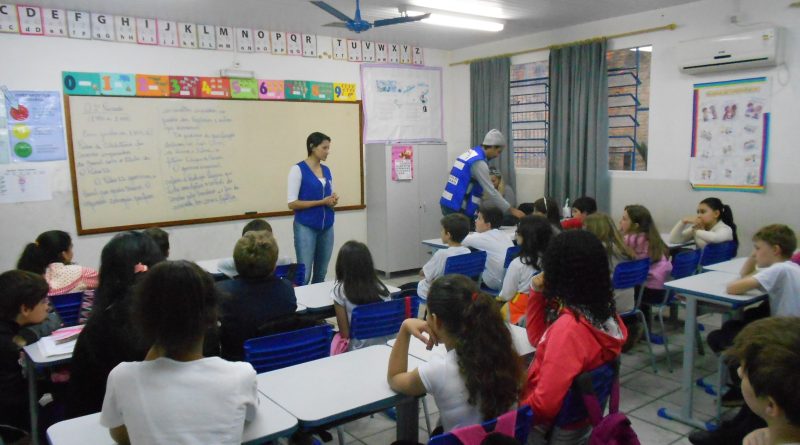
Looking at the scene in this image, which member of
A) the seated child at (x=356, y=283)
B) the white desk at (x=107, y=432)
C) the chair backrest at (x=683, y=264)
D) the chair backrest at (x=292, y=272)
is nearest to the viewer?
the white desk at (x=107, y=432)

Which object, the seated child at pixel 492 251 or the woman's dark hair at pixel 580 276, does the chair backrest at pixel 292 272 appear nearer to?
the seated child at pixel 492 251

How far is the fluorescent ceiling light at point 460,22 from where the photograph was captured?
17.8 ft

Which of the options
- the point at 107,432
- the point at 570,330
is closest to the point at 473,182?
the point at 570,330

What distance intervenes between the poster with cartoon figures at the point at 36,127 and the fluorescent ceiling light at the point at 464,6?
317 centimetres

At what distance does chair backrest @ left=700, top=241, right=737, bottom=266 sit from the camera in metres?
4.27

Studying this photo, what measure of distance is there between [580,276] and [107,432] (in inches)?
60.3

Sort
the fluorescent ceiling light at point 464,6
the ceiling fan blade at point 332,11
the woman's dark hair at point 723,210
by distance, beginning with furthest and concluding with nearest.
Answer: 1. the fluorescent ceiling light at point 464,6
2. the woman's dark hair at point 723,210
3. the ceiling fan blade at point 332,11

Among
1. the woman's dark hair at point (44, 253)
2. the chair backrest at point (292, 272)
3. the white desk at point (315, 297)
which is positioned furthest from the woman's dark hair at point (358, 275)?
the woman's dark hair at point (44, 253)

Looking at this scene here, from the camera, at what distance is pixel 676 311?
4.79 metres

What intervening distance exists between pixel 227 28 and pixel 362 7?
153 cm

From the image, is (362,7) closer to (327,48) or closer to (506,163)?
(327,48)

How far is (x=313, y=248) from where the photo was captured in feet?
16.4

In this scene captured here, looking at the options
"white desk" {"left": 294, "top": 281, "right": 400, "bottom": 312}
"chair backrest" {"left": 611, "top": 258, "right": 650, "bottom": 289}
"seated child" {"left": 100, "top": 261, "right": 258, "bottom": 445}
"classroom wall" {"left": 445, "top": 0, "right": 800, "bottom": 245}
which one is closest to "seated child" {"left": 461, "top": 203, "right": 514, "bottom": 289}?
"chair backrest" {"left": 611, "top": 258, "right": 650, "bottom": 289}

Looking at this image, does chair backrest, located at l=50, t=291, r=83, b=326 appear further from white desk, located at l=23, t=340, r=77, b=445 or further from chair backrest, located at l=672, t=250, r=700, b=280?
chair backrest, located at l=672, t=250, r=700, b=280
